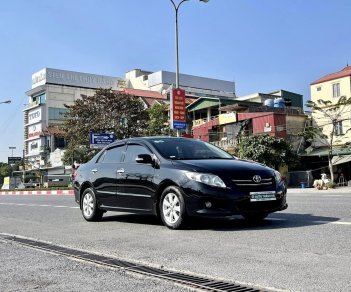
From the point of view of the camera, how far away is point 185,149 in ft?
28.0

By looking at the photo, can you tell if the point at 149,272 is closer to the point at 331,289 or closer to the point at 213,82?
the point at 331,289

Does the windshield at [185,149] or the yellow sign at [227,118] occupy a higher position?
the yellow sign at [227,118]

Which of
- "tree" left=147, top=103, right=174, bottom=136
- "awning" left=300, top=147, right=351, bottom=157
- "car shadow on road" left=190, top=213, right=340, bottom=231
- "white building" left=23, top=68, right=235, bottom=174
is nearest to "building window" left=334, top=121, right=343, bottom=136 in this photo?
"awning" left=300, top=147, right=351, bottom=157

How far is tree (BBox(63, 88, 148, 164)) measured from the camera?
4597 cm

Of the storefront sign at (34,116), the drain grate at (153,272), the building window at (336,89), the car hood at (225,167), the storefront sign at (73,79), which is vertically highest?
the storefront sign at (73,79)

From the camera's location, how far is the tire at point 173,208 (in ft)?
24.7

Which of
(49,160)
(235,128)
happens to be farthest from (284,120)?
(49,160)

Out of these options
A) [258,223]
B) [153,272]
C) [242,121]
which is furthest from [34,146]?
[153,272]

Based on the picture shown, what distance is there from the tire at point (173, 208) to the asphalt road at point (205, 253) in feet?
0.63

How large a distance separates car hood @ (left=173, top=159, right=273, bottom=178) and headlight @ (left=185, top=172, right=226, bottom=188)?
66 mm

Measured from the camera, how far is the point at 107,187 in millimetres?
9328

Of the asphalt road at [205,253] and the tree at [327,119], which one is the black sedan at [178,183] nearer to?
the asphalt road at [205,253]

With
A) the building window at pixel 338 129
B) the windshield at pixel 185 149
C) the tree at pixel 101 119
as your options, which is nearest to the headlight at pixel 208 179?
the windshield at pixel 185 149

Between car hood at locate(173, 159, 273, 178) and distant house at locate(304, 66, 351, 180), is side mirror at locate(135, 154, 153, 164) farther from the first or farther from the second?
distant house at locate(304, 66, 351, 180)
